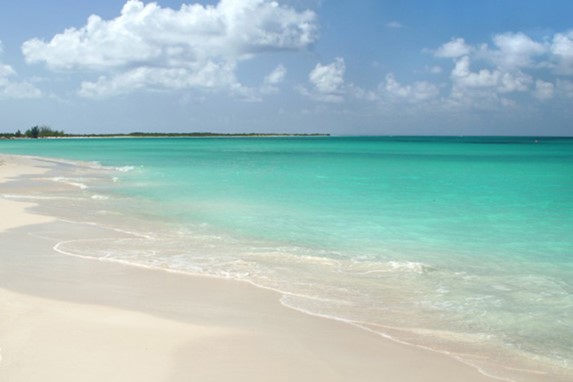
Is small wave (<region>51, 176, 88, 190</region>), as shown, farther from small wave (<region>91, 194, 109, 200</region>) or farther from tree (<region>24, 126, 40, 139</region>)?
tree (<region>24, 126, 40, 139</region>)

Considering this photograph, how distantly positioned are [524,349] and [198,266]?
14.7 feet

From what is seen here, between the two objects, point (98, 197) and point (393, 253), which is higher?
point (98, 197)

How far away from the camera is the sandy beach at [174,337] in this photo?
14.1 ft

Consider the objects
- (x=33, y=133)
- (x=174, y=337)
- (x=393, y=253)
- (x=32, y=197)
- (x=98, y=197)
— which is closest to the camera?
(x=174, y=337)

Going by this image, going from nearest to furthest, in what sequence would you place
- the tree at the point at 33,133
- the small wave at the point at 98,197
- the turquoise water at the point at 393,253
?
the turquoise water at the point at 393,253 < the small wave at the point at 98,197 < the tree at the point at 33,133

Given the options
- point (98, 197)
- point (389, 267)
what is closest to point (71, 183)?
point (98, 197)

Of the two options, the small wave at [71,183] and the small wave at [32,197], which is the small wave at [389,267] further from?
the small wave at [71,183]

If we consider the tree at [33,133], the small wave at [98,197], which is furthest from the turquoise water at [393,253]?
the tree at [33,133]

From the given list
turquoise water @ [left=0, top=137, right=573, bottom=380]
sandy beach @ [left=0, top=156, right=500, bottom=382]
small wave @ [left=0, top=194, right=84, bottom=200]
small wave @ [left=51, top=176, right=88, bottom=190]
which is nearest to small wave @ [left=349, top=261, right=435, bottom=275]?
turquoise water @ [left=0, top=137, right=573, bottom=380]

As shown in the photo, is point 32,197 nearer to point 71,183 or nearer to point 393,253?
point 71,183

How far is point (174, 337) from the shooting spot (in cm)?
504

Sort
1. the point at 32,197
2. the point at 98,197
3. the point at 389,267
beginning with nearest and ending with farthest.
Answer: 1. the point at 389,267
2. the point at 32,197
3. the point at 98,197

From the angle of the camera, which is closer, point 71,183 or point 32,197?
point 32,197

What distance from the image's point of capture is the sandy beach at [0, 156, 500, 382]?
4312 millimetres
